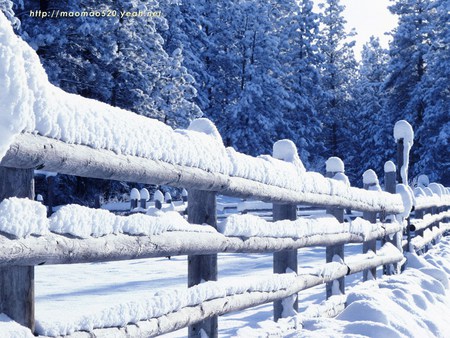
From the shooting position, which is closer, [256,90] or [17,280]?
[17,280]

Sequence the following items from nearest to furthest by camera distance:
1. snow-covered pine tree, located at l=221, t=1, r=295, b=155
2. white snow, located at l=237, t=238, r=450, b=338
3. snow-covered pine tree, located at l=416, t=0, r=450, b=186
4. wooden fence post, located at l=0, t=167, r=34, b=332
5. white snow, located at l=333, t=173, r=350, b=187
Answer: wooden fence post, located at l=0, t=167, r=34, b=332, white snow, located at l=237, t=238, r=450, b=338, white snow, located at l=333, t=173, r=350, b=187, snow-covered pine tree, located at l=416, t=0, r=450, b=186, snow-covered pine tree, located at l=221, t=1, r=295, b=155

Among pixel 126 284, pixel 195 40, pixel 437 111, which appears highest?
pixel 195 40

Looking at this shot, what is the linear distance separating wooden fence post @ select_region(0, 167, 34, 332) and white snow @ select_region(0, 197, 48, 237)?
0.21 feet

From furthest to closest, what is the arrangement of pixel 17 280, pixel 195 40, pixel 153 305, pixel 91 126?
pixel 195 40 < pixel 153 305 < pixel 91 126 < pixel 17 280

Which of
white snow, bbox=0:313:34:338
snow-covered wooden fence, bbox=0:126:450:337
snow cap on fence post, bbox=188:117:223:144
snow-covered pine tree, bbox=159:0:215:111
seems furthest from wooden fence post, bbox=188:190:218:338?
snow-covered pine tree, bbox=159:0:215:111

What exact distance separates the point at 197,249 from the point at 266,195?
88 cm

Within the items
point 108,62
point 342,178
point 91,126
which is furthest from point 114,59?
point 91,126

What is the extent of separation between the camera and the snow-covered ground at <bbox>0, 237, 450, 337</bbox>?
372cm

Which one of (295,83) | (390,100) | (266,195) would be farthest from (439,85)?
(266,195)

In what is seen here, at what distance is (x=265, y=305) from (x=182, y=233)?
12.0 feet

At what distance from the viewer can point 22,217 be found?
200 centimetres

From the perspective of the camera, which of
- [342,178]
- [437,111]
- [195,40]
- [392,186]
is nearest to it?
[342,178]

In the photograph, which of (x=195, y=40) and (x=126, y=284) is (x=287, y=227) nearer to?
(x=126, y=284)

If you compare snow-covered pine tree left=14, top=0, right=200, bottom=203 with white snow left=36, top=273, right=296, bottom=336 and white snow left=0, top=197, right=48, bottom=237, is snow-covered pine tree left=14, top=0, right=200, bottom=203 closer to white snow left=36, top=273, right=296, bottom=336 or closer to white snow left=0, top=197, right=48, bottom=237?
white snow left=36, top=273, right=296, bottom=336
